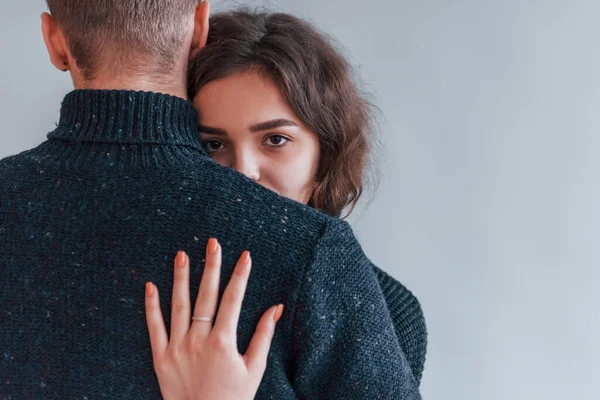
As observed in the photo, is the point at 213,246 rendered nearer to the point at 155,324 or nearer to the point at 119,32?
the point at 155,324

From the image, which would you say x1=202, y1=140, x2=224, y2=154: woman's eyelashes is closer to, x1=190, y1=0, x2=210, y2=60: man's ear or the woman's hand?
x1=190, y1=0, x2=210, y2=60: man's ear

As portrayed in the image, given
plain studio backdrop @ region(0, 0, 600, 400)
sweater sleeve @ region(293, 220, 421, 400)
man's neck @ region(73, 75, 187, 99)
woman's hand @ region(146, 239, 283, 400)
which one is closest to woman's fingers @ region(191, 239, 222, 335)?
woman's hand @ region(146, 239, 283, 400)

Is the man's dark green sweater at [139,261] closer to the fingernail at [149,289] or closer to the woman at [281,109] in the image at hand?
the fingernail at [149,289]

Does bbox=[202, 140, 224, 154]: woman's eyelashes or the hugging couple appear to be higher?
bbox=[202, 140, 224, 154]: woman's eyelashes

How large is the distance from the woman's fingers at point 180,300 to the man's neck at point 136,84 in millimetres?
265

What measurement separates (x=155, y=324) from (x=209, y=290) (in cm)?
8

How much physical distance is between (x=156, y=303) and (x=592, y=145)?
124cm

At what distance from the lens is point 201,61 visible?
1.29 meters

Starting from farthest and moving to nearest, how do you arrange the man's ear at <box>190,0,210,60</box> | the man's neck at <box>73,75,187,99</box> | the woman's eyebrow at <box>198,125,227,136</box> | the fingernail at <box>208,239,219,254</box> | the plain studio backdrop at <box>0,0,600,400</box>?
1. the plain studio backdrop at <box>0,0,600,400</box>
2. the woman's eyebrow at <box>198,125,227,136</box>
3. the man's ear at <box>190,0,210,60</box>
4. the man's neck at <box>73,75,187,99</box>
5. the fingernail at <box>208,239,219,254</box>

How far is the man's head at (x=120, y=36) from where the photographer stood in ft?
2.95

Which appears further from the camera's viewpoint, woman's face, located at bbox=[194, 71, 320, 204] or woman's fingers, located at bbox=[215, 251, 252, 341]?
woman's face, located at bbox=[194, 71, 320, 204]

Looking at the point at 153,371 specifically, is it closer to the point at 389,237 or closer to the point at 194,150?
the point at 194,150

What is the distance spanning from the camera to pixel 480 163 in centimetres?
167

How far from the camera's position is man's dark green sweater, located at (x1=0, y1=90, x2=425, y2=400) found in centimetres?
84
